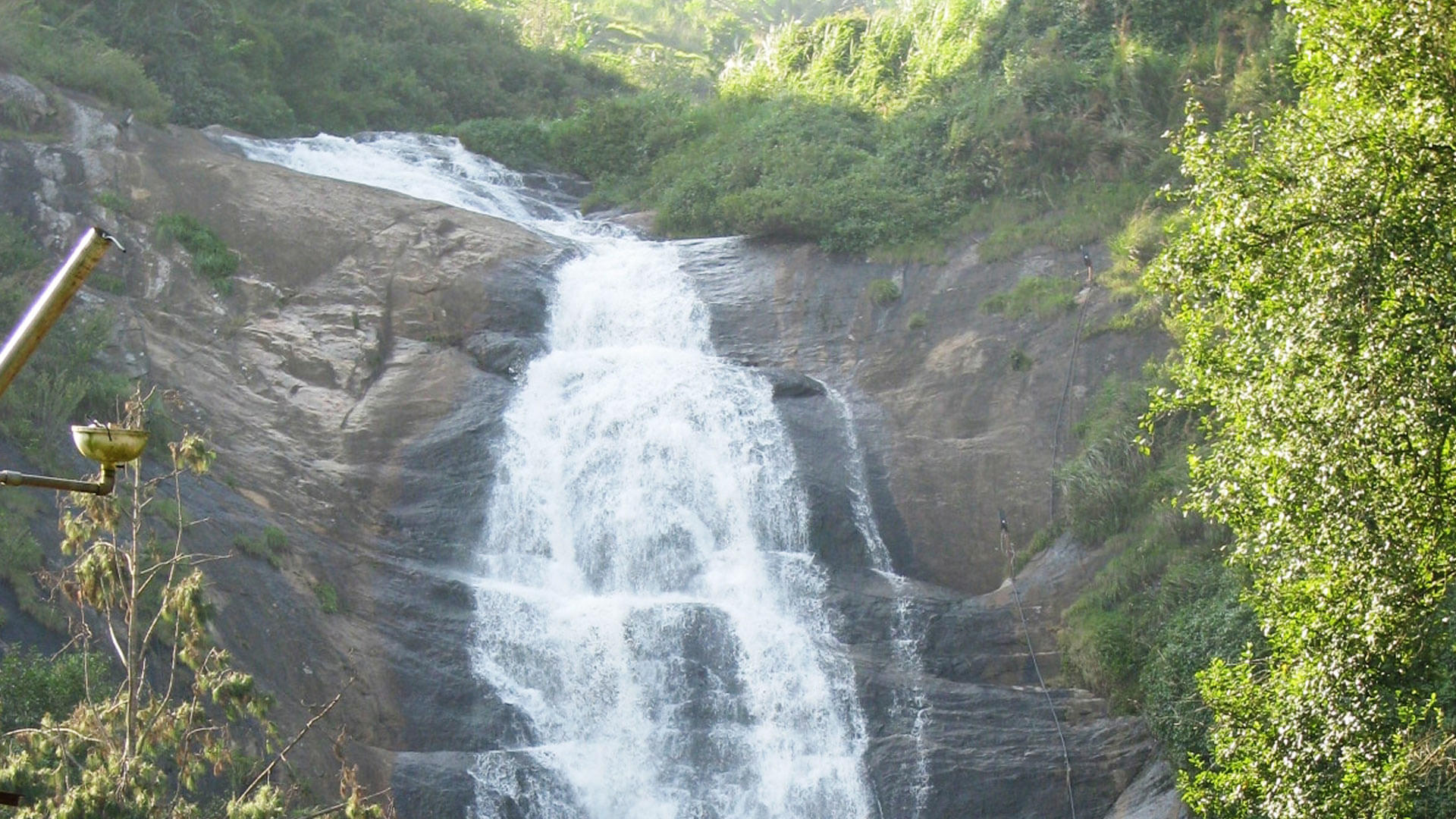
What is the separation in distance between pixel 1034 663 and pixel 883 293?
9.31 meters

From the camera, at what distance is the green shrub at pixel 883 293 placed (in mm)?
29422

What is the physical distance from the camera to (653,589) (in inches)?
939

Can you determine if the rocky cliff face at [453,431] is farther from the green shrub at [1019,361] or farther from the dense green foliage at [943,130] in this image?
the dense green foliage at [943,130]

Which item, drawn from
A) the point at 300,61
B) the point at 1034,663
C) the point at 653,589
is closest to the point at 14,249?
the point at 653,589

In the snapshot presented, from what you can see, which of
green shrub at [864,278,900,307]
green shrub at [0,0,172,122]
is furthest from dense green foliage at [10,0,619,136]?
green shrub at [864,278,900,307]

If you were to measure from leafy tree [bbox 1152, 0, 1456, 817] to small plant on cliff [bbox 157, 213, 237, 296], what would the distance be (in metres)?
19.8

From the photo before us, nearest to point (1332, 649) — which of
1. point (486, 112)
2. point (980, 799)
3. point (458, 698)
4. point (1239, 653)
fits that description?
point (1239, 653)

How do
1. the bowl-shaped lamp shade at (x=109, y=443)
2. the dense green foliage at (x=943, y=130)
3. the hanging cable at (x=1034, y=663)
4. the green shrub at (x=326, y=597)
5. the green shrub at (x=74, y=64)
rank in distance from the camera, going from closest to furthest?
the bowl-shaped lamp shade at (x=109, y=443) → the hanging cable at (x=1034, y=663) → the green shrub at (x=326, y=597) → the green shrub at (x=74, y=64) → the dense green foliage at (x=943, y=130)

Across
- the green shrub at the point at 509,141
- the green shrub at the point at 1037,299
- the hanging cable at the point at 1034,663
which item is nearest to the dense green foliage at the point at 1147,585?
the hanging cable at the point at 1034,663

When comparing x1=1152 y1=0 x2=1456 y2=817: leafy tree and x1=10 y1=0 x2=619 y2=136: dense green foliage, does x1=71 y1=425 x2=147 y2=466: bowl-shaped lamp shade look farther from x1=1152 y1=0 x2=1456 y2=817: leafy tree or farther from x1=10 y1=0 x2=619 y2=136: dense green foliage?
x1=10 y1=0 x2=619 y2=136: dense green foliage

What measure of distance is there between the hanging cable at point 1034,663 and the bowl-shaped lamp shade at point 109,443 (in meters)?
16.6

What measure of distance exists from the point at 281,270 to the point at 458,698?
10.9m

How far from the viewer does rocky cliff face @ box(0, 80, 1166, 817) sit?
21.0 m

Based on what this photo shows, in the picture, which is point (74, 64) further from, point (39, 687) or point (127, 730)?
point (127, 730)
